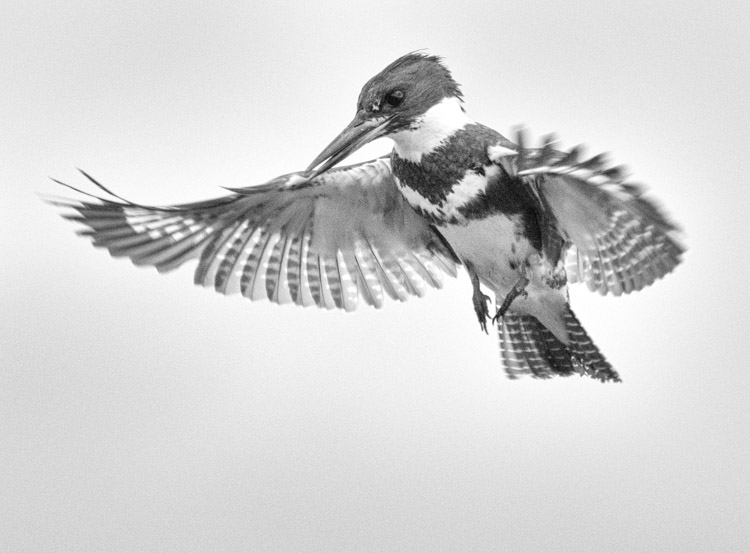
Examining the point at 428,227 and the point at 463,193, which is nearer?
the point at 463,193

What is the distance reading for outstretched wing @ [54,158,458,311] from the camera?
515 cm

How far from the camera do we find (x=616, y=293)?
16.4ft

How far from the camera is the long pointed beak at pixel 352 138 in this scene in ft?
15.5

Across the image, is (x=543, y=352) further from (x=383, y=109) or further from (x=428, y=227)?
(x=383, y=109)

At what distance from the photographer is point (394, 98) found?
4781 mm

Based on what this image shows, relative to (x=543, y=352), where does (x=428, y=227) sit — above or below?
above

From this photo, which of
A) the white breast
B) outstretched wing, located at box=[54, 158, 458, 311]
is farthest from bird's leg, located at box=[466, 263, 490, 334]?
outstretched wing, located at box=[54, 158, 458, 311]

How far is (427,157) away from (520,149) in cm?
69

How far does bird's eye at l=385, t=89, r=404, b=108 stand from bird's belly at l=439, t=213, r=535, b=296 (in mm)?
495

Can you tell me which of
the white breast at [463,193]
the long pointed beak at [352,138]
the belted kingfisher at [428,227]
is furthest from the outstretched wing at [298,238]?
the white breast at [463,193]

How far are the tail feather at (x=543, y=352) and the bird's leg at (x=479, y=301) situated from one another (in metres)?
0.50

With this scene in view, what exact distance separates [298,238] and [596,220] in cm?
152

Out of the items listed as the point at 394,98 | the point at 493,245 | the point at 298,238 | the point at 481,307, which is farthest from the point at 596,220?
the point at 298,238

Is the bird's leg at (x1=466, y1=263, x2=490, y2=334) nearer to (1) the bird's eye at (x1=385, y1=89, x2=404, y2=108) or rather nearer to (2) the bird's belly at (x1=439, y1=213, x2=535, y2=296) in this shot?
(2) the bird's belly at (x1=439, y1=213, x2=535, y2=296)
